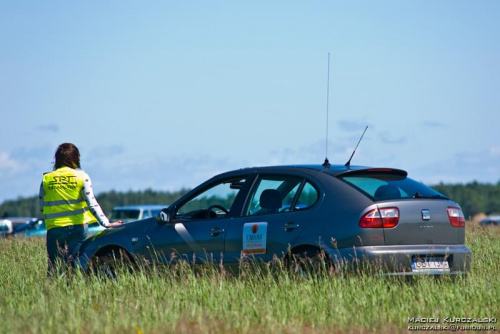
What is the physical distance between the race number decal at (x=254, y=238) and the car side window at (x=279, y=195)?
198mm

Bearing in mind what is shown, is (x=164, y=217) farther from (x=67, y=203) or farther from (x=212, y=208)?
(x=67, y=203)

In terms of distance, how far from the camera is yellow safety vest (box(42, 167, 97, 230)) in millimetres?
11328

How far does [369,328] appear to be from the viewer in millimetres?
8219

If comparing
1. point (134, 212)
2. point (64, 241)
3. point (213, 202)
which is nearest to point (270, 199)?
point (213, 202)

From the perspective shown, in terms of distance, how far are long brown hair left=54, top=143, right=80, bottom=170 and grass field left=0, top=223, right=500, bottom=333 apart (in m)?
1.32

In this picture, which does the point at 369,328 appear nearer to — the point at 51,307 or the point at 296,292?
the point at 296,292

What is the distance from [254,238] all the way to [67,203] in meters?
2.33

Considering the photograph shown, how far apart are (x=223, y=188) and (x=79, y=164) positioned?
174 centimetres

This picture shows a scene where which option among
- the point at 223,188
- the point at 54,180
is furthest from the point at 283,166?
the point at 54,180

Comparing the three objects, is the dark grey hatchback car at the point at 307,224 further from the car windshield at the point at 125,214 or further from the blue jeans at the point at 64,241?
the car windshield at the point at 125,214

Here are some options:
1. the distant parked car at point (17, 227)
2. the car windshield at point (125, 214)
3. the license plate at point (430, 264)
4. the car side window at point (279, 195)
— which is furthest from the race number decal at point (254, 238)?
the car windshield at point (125, 214)

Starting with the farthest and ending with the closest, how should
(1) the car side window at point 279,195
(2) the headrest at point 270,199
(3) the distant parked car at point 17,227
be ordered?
Answer: (3) the distant parked car at point 17,227 < (2) the headrest at point 270,199 < (1) the car side window at point 279,195

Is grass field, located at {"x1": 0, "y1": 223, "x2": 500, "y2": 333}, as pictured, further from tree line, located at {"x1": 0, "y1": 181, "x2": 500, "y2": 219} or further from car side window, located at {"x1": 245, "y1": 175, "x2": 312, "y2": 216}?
tree line, located at {"x1": 0, "y1": 181, "x2": 500, "y2": 219}

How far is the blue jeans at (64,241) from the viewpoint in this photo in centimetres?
1142
